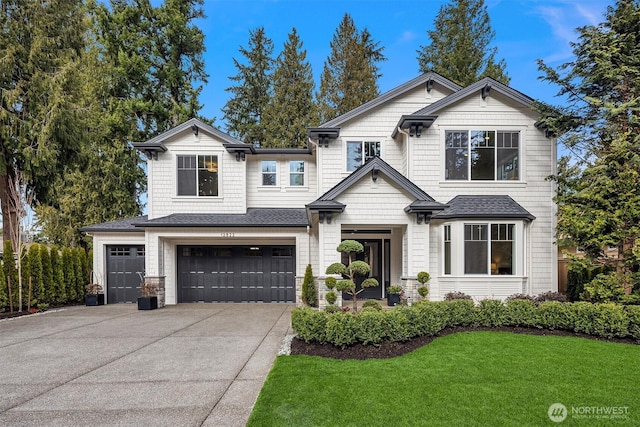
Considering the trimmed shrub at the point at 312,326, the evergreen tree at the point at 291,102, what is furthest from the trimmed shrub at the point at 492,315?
the evergreen tree at the point at 291,102

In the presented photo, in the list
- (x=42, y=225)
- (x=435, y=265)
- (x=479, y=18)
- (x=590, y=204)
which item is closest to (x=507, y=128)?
(x=590, y=204)

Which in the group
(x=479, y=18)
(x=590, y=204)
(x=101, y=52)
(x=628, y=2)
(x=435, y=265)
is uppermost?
(x=479, y=18)

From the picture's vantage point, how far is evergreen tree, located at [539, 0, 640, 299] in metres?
8.32

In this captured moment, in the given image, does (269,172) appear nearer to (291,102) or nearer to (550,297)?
(550,297)

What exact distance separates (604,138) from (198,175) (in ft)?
46.9

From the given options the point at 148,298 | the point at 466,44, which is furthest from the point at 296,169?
the point at 466,44

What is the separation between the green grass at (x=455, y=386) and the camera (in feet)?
12.7

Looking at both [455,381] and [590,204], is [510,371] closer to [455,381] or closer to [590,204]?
[455,381]

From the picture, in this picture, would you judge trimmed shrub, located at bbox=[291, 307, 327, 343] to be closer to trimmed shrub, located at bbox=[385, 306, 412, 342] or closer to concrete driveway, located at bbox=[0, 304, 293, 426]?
concrete driveway, located at bbox=[0, 304, 293, 426]

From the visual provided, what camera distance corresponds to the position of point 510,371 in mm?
5277

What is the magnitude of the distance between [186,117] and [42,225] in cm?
1221

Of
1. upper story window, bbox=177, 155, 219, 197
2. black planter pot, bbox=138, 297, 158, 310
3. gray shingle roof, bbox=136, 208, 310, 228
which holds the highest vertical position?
upper story window, bbox=177, 155, 219, 197

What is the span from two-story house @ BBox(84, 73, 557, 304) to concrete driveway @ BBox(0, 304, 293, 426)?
3.21 meters

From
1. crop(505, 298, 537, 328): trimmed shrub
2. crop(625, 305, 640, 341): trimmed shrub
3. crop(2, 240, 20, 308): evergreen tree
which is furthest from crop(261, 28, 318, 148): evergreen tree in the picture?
crop(625, 305, 640, 341): trimmed shrub
